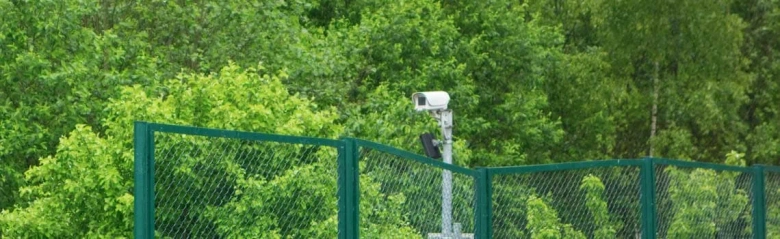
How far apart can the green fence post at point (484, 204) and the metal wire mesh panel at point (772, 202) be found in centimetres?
460

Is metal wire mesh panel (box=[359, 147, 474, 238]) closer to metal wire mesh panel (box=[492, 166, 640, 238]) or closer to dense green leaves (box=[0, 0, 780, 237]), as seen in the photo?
dense green leaves (box=[0, 0, 780, 237])

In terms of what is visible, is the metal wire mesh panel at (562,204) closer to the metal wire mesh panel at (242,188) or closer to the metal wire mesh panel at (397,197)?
the metal wire mesh panel at (397,197)

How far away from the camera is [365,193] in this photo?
7207 mm

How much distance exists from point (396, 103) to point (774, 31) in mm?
16713

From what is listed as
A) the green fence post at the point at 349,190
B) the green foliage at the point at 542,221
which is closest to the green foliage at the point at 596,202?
the green foliage at the point at 542,221

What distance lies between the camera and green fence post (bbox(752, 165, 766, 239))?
39.2 ft

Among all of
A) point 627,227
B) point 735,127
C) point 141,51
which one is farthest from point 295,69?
point 735,127

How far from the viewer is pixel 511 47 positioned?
29.4m

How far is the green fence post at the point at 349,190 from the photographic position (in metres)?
6.99

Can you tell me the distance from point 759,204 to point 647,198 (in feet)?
8.45

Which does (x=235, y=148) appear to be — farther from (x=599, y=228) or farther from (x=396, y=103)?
(x=396, y=103)

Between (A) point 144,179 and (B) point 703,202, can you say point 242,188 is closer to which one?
(A) point 144,179

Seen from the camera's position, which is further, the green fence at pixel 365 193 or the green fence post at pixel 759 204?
the green fence post at pixel 759 204

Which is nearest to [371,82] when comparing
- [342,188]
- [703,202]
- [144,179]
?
[703,202]
